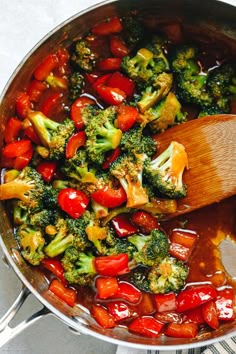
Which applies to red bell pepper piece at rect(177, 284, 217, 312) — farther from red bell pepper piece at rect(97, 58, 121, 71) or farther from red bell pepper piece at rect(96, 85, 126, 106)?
red bell pepper piece at rect(97, 58, 121, 71)

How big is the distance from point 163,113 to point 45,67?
0.62 m

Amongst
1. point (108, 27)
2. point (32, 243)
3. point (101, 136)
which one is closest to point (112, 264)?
point (32, 243)

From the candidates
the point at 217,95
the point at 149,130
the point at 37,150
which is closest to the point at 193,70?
the point at 217,95

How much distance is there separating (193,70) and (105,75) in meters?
0.44

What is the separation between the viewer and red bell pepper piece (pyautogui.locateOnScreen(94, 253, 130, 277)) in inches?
118

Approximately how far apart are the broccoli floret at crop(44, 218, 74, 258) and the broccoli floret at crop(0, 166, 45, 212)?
0.15 metres

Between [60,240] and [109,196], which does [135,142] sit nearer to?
[109,196]

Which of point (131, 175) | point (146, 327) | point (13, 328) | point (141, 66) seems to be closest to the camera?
point (13, 328)

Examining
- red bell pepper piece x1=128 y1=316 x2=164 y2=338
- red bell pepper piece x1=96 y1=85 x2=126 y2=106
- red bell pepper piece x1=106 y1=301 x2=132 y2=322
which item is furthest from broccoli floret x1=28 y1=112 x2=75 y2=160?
red bell pepper piece x1=128 y1=316 x2=164 y2=338

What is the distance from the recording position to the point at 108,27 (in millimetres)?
3074

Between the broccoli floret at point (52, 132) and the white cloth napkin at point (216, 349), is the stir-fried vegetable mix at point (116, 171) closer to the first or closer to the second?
the broccoli floret at point (52, 132)

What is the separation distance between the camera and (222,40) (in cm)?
318

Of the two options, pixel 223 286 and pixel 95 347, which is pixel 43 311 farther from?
pixel 223 286

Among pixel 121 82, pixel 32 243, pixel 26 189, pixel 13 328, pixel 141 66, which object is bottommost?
pixel 13 328
